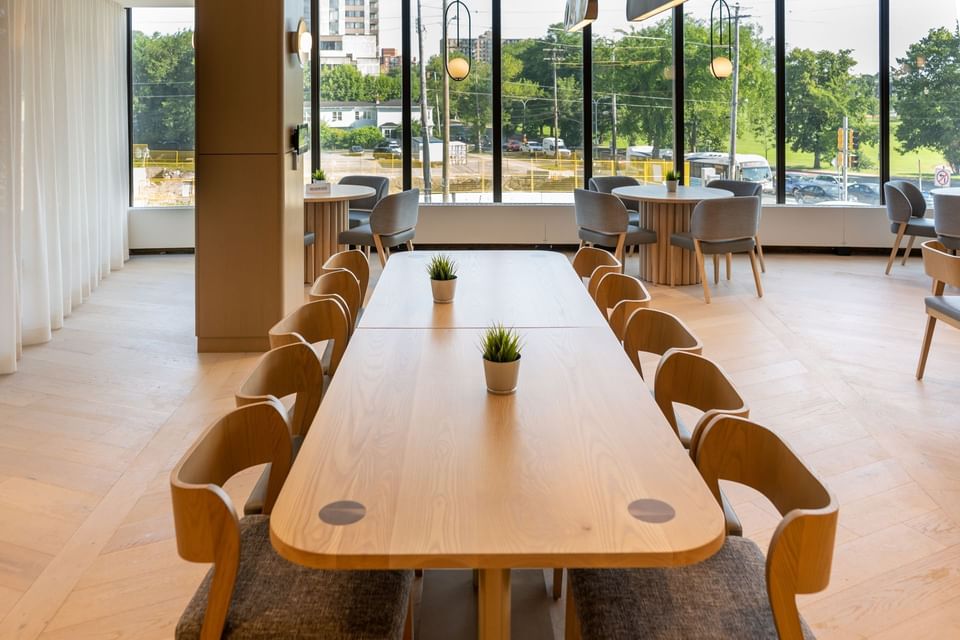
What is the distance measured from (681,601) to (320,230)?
632 centimetres

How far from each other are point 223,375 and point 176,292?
2.59 metres

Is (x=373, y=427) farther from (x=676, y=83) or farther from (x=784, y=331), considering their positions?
(x=676, y=83)

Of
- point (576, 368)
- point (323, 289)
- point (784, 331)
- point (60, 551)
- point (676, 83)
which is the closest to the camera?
point (576, 368)

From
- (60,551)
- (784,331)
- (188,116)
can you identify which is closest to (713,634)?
(60,551)

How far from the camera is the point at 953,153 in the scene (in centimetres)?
920

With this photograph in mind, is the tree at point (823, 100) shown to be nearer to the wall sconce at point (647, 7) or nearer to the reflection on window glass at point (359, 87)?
the reflection on window glass at point (359, 87)

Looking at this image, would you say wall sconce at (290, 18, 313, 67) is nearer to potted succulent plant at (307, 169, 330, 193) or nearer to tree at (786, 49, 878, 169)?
potted succulent plant at (307, 169, 330, 193)

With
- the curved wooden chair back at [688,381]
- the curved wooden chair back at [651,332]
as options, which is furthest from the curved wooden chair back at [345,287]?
the curved wooden chair back at [688,381]

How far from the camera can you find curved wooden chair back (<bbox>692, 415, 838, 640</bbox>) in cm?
154

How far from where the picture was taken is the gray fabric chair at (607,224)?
7492 mm

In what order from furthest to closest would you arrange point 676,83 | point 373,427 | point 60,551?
point 676,83 → point 60,551 → point 373,427

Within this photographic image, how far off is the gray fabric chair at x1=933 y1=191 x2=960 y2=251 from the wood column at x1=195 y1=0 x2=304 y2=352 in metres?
5.43


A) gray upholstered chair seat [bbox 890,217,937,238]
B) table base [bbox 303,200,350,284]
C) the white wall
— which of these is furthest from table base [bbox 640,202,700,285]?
table base [bbox 303,200,350,284]

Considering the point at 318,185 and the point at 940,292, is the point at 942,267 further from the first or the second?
the point at 318,185
